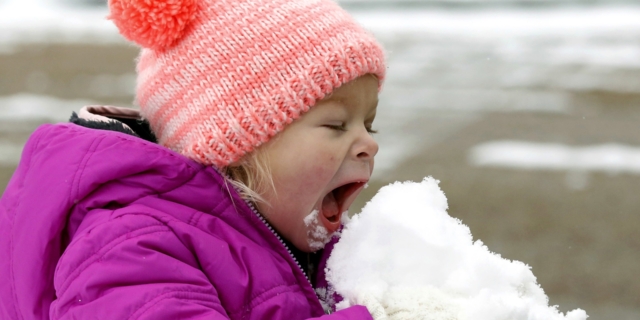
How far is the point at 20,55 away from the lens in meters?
9.16

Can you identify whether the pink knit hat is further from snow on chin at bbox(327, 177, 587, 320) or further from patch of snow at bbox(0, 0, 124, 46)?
patch of snow at bbox(0, 0, 124, 46)

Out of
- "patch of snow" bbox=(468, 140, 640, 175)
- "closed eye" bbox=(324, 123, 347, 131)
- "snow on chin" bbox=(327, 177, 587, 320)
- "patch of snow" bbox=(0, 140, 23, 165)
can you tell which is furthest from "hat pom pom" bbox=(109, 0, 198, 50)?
"patch of snow" bbox=(0, 140, 23, 165)

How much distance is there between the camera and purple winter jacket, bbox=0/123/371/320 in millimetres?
1396

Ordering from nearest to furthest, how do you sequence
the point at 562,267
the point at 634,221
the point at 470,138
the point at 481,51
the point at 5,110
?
the point at 562,267, the point at 634,221, the point at 470,138, the point at 5,110, the point at 481,51

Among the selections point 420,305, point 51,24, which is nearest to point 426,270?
point 420,305

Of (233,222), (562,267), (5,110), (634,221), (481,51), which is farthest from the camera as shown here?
(481,51)

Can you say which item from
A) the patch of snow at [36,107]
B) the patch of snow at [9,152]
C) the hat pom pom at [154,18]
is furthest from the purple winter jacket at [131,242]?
the patch of snow at [36,107]

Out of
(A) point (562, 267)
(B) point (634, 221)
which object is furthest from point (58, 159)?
(B) point (634, 221)

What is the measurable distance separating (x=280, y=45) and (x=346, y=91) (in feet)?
0.66

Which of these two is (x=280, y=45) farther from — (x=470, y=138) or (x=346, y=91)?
(x=470, y=138)

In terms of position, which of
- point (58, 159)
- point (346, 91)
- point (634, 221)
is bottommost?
point (58, 159)

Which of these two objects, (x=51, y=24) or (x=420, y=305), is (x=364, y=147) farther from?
(x=51, y=24)

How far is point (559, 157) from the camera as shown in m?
5.37

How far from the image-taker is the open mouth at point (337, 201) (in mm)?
1806
